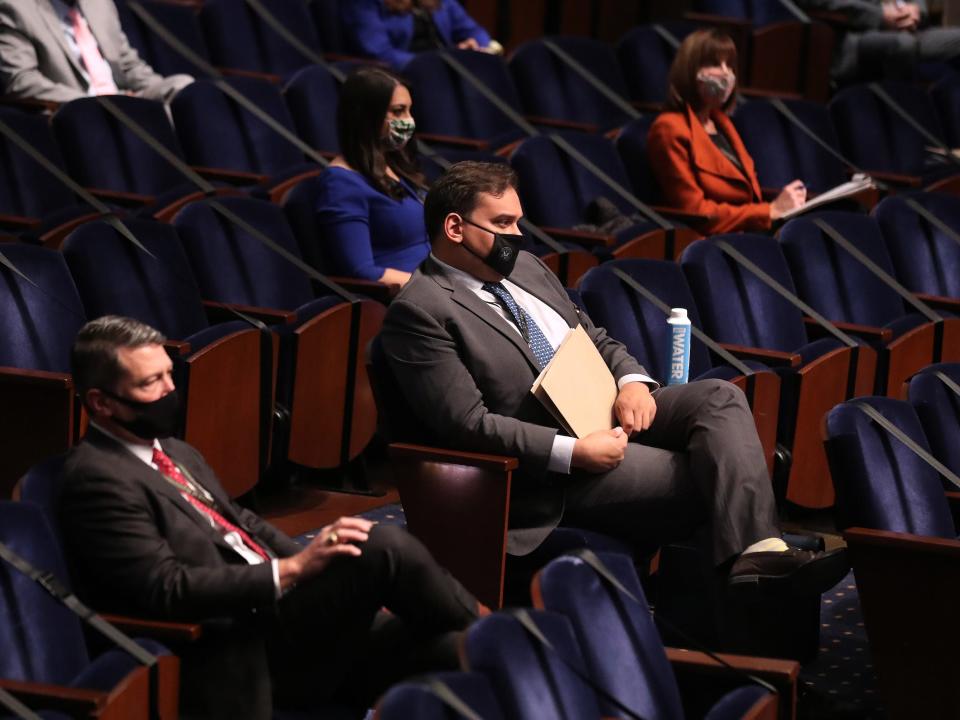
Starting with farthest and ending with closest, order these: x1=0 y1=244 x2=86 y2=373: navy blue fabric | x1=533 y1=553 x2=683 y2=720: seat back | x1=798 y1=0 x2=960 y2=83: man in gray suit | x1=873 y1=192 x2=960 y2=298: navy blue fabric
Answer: x1=798 y1=0 x2=960 y2=83: man in gray suit → x1=873 y1=192 x2=960 y2=298: navy blue fabric → x1=0 y1=244 x2=86 y2=373: navy blue fabric → x1=533 y1=553 x2=683 y2=720: seat back

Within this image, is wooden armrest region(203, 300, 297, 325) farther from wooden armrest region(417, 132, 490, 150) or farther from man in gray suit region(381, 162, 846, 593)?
wooden armrest region(417, 132, 490, 150)

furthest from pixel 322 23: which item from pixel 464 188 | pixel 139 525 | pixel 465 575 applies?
pixel 139 525

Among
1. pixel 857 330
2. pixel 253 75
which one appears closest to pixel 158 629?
pixel 857 330

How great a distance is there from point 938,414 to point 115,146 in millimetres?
740

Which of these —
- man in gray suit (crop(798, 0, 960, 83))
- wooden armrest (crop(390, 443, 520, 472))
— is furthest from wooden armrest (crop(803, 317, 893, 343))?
man in gray suit (crop(798, 0, 960, 83))

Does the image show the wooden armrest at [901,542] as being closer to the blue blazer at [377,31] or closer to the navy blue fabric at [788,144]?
the navy blue fabric at [788,144]

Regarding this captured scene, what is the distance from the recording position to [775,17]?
6.97 feet

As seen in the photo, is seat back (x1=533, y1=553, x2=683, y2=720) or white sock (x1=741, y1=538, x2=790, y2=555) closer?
seat back (x1=533, y1=553, x2=683, y2=720)

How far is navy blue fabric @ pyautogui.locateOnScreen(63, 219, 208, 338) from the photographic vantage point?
45.6 inches

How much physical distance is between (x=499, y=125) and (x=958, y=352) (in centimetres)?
61

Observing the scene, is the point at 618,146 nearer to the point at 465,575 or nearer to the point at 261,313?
the point at 261,313

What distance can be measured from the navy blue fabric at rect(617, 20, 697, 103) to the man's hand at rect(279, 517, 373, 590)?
1.25 metres

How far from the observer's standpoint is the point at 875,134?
184 centimetres

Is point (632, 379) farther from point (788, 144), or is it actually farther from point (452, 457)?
point (788, 144)
